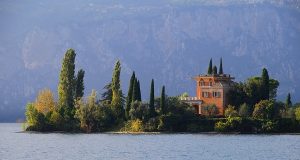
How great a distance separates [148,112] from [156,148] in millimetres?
34585

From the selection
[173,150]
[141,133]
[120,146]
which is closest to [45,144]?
[120,146]

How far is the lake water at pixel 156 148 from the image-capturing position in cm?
7919

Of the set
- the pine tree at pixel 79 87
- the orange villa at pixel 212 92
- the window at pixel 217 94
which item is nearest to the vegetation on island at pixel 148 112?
the pine tree at pixel 79 87

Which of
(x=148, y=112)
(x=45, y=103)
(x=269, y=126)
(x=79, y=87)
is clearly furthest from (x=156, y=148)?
(x=45, y=103)

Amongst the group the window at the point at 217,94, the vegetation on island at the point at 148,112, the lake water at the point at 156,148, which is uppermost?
the window at the point at 217,94

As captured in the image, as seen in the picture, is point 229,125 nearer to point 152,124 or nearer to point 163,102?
A: point 163,102

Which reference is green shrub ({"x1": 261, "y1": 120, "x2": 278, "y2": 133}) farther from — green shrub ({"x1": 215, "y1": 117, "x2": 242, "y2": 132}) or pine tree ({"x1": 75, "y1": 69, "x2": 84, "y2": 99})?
pine tree ({"x1": 75, "y1": 69, "x2": 84, "y2": 99})

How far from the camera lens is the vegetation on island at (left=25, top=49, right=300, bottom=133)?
124 m

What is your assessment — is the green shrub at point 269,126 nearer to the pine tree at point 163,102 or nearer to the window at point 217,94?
the pine tree at point 163,102

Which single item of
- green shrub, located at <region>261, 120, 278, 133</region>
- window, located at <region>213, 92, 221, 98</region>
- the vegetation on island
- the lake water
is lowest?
the lake water

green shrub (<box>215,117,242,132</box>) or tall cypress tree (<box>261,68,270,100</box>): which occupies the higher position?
tall cypress tree (<box>261,68,270,100</box>)

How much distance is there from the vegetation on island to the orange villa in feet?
3.32

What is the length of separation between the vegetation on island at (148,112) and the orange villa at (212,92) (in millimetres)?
1013

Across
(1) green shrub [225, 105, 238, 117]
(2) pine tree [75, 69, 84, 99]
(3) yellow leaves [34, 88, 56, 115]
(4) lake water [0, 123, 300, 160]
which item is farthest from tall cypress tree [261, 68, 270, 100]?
(3) yellow leaves [34, 88, 56, 115]
